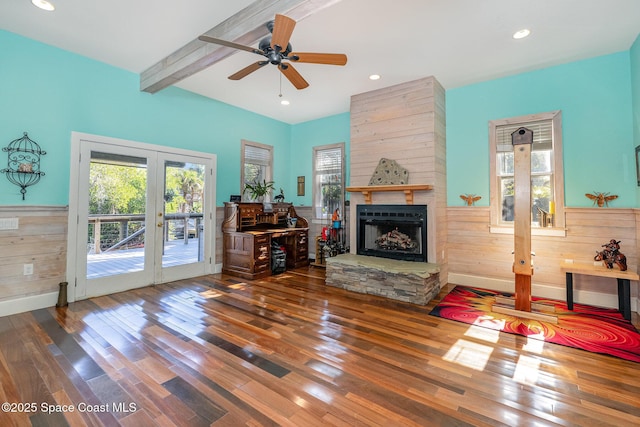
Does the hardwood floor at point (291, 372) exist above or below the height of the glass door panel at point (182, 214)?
below

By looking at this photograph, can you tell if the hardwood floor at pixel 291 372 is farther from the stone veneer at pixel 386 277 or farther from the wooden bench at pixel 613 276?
the wooden bench at pixel 613 276

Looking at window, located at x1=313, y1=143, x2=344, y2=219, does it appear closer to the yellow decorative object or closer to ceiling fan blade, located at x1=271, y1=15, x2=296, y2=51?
the yellow decorative object

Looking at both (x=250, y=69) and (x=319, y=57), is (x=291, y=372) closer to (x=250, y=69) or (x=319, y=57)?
(x=319, y=57)

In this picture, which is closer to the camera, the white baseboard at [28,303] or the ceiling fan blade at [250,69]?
the ceiling fan blade at [250,69]

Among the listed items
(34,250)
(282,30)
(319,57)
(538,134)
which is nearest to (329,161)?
(319,57)

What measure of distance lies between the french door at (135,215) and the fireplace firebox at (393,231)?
2710mm

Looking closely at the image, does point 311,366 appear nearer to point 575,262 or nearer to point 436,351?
point 436,351

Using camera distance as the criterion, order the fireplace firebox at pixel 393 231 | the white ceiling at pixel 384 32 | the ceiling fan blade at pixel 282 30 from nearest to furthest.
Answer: the ceiling fan blade at pixel 282 30
the white ceiling at pixel 384 32
the fireplace firebox at pixel 393 231

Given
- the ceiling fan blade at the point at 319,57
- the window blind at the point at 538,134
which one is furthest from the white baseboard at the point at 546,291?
the ceiling fan blade at the point at 319,57

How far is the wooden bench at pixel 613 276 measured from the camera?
3086 millimetres

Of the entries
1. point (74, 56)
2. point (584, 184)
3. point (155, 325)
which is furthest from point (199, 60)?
point (584, 184)

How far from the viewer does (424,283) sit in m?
3.60

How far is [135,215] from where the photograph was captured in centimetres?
421

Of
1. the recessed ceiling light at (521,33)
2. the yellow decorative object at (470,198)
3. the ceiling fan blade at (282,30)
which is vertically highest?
the recessed ceiling light at (521,33)
